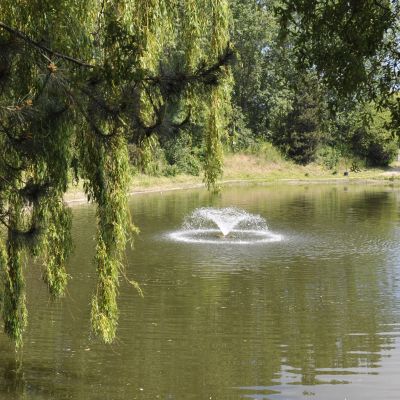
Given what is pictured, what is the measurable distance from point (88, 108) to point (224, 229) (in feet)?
59.3

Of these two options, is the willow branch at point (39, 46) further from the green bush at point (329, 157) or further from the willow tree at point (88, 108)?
the green bush at point (329, 157)

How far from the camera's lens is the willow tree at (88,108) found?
550 centimetres

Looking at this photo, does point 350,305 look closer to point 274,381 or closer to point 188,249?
point 274,381

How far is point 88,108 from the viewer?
221 inches

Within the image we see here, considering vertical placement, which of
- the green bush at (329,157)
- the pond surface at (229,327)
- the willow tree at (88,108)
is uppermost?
the willow tree at (88,108)

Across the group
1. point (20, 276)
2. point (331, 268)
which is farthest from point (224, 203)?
point (20, 276)

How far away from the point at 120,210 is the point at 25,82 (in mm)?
1483

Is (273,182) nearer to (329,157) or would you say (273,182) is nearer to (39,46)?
(329,157)

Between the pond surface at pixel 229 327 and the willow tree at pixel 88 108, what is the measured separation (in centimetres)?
203

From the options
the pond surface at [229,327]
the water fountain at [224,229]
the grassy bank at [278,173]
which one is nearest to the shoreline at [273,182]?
Answer: the grassy bank at [278,173]

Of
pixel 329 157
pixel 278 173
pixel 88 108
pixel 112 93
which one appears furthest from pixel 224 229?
pixel 329 157

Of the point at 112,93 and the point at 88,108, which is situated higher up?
the point at 112,93

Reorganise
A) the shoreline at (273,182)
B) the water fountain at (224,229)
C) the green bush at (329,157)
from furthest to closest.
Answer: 1. the green bush at (329,157)
2. the shoreline at (273,182)
3. the water fountain at (224,229)

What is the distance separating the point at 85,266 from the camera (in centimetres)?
1722
